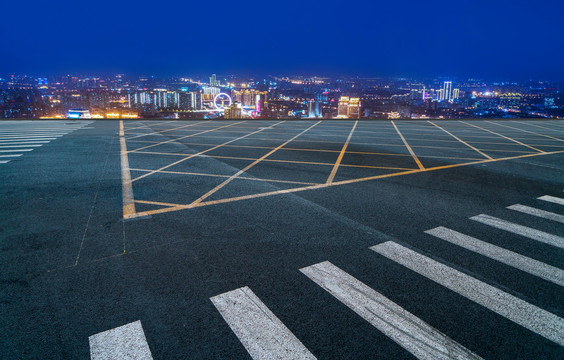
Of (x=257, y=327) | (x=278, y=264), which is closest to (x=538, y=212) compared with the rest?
(x=278, y=264)

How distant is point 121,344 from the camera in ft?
8.40

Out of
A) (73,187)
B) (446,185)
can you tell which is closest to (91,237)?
(73,187)

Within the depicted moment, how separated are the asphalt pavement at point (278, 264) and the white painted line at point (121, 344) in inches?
0.4

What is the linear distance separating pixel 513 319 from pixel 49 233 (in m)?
5.66

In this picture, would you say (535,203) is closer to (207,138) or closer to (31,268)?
(31,268)

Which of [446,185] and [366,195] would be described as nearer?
[366,195]

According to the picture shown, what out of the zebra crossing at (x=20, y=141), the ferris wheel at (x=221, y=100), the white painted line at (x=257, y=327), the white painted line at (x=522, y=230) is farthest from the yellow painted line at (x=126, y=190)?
the ferris wheel at (x=221, y=100)

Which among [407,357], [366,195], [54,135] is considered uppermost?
[54,135]

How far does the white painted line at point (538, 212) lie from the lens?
541cm

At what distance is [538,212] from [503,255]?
2351 mm

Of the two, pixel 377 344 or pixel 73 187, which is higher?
pixel 73 187

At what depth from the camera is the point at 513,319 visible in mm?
2914

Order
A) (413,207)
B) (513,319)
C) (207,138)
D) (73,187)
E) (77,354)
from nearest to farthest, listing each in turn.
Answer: (77,354), (513,319), (413,207), (73,187), (207,138)

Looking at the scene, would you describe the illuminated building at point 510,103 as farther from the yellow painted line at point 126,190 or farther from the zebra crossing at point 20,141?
the zebra crossing at point 20,141
